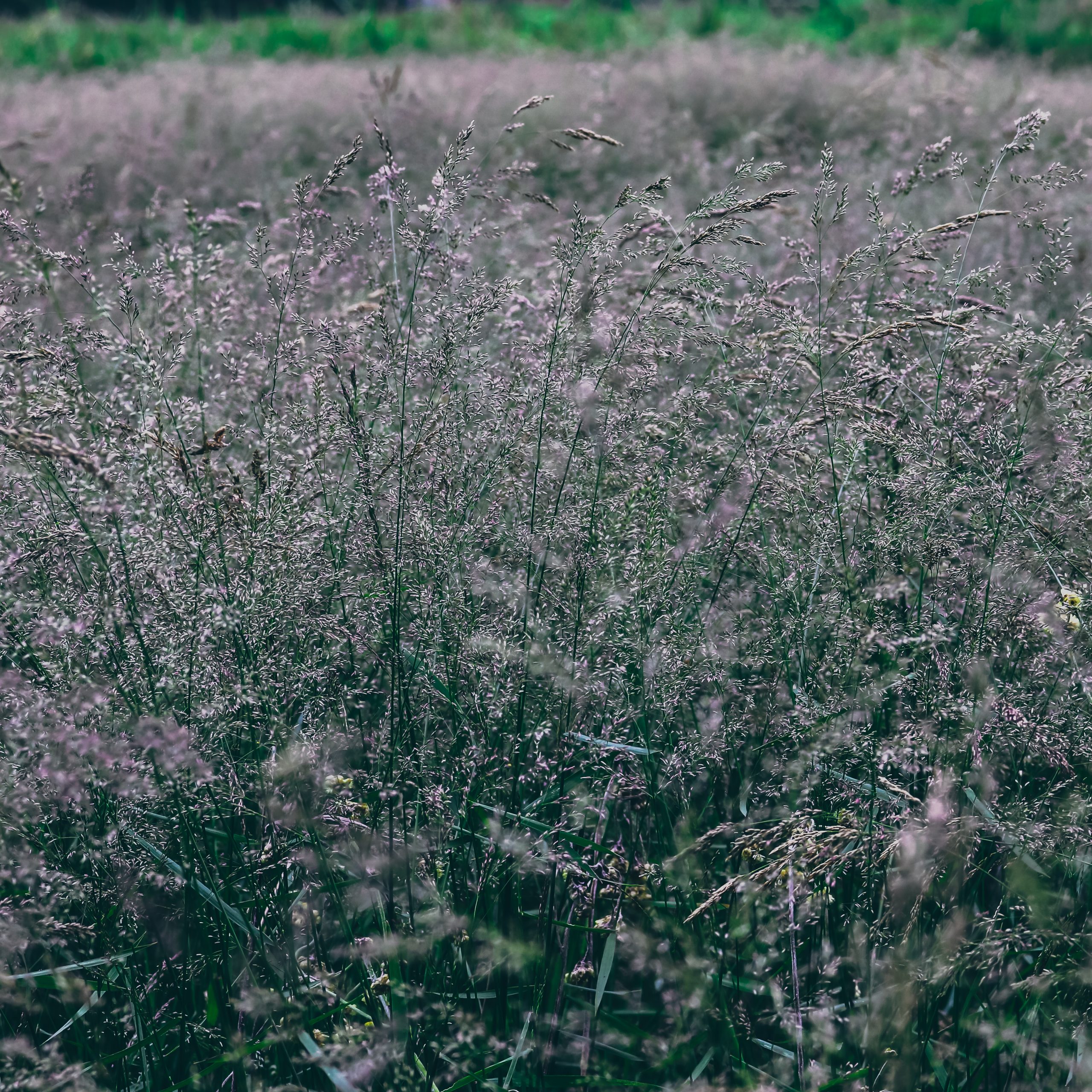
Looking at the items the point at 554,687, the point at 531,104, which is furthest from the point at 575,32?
the point at 554,687

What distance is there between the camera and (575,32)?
1017 cm

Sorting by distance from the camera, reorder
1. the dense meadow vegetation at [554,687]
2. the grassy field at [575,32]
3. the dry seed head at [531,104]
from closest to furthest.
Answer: the dense meadow vegetation at [554,687] < the dry seed head at [531,104] < the grassy field at [575,32]

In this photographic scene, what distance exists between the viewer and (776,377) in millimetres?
1696

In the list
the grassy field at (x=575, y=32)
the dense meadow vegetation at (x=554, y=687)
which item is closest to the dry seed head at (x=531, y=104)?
the dense meadow vegetation at (x=554, y=687)

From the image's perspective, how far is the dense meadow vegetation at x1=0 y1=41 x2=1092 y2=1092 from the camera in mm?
1347

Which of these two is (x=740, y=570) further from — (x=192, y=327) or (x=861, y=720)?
(x=192, y=327)

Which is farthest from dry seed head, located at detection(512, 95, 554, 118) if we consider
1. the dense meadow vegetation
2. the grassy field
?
the grassy field

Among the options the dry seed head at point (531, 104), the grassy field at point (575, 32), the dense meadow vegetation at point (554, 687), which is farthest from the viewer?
the grassy field at point (575, 32)

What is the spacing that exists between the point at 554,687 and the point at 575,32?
10.3 meters

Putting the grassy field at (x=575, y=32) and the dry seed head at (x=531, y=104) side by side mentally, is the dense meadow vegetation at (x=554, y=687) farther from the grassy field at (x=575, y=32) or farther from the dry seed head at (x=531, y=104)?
the grassy field at (x=575, y=32)

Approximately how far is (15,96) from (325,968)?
8.35 m

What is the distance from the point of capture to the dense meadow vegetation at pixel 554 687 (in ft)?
4.42

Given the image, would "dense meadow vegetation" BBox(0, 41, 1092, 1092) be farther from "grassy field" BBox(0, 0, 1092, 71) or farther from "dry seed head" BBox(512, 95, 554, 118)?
"grassy field" BBox(0, 0, 1092, 71)

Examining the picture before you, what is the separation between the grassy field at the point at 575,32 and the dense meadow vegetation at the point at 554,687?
8.36m
